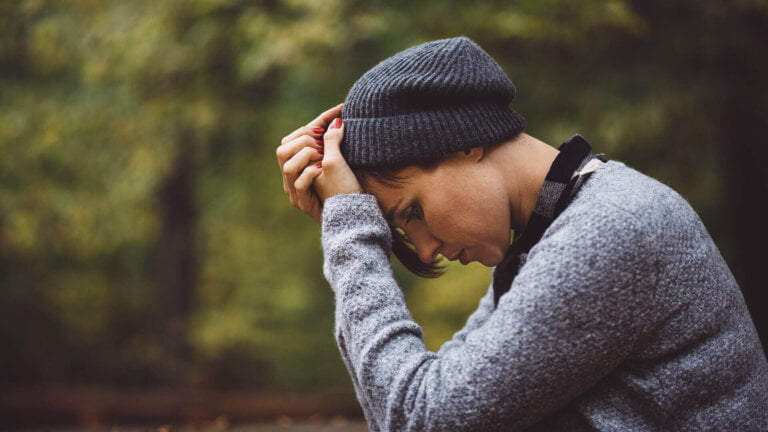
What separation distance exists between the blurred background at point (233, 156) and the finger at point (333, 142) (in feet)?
8.80

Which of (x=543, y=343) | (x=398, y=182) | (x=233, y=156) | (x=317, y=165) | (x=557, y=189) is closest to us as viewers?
(x=543, y=343)

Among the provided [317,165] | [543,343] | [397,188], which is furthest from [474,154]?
[543,343]

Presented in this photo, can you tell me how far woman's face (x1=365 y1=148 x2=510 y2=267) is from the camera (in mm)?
1903

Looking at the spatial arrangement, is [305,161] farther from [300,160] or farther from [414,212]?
[414,212]

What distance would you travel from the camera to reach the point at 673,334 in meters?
1.62

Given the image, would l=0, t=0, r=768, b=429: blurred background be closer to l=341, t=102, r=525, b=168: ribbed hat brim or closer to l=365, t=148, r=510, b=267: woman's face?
l=365, t=148, r=510, b=267: woman's face

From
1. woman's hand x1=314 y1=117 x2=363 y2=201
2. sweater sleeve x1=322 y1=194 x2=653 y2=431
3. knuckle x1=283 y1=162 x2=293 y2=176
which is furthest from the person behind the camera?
knuckle x1=283 y1=162 x2=293 y2=176

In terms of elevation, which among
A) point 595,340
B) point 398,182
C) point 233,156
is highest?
point 233,156

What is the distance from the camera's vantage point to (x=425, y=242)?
2053 millimetres

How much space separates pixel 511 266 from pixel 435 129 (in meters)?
0.46

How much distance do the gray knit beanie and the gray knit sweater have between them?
0.31 m

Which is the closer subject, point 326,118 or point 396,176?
point 396,176

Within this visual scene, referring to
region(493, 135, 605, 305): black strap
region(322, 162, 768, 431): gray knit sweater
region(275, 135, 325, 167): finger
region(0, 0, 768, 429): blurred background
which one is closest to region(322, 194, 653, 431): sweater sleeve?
region(322, 162, 768, 431): gray knit sweater

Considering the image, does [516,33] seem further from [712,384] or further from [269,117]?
[269,117]
